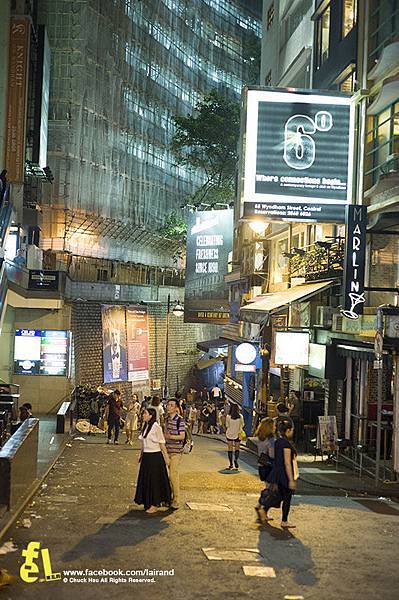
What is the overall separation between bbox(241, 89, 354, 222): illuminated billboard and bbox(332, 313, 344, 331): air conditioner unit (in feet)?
8.70

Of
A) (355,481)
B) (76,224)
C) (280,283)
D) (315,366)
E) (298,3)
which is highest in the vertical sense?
(298,3)

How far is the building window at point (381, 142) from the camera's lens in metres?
20.2

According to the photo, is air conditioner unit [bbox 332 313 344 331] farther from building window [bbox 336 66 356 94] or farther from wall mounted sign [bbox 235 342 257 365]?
wall mounted sign [bbox 235 342 257 365]

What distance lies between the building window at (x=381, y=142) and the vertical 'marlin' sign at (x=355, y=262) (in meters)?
1.64

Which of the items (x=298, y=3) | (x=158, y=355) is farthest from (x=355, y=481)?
(x=158, y=355)

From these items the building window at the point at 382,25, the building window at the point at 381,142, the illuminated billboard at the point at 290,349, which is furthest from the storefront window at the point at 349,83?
the illuminated billboard at the point at 290,349

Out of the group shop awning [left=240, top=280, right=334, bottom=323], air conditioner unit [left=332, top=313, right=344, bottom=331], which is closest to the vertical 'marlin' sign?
air conditioner unit [left=332, top=313, right=344, bottom=331]

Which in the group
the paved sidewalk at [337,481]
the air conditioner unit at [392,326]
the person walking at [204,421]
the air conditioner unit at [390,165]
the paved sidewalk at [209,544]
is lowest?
the person walking at [204,421]

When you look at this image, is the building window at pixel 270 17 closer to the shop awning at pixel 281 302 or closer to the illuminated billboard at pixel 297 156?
the shop awning at pixel 281 302

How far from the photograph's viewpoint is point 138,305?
45281mm

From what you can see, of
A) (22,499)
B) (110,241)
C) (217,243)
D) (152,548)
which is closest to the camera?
(152,548)

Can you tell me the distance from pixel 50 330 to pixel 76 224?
12791 mm

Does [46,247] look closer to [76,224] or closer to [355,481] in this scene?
[76,224]

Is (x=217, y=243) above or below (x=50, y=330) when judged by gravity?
above
